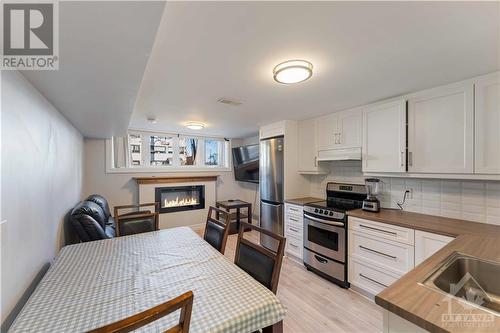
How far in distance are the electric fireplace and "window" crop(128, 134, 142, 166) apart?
73 centimetres

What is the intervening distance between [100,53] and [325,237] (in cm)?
274

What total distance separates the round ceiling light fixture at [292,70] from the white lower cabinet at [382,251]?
5.48 ft

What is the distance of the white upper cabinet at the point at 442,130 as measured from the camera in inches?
71.1

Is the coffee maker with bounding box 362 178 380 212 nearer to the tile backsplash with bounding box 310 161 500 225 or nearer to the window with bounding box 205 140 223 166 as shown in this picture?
the tile backsplash with bounding box 310 161 500 225

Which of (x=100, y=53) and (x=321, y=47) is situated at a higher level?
(x=321, y=47)

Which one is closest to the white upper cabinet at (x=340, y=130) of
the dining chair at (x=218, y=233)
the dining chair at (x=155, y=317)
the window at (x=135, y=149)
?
the dining chair at (x=218, y=233)

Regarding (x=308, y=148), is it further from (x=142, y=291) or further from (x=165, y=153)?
(x=165, y=153)

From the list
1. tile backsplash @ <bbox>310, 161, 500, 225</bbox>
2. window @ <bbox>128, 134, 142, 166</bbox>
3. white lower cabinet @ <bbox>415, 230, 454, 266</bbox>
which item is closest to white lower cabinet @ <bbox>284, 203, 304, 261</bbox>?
tile backsplash @ <bbox>310, 161, 500, 225</bbox>

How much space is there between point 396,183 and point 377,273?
3.62 ft

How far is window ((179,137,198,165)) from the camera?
481 cm

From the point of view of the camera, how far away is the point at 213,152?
209 inches

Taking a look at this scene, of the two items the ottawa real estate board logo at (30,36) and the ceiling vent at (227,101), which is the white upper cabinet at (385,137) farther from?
the ottawa real estate board logo at (30,36)

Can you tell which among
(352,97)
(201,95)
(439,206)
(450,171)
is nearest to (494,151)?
(450,171)

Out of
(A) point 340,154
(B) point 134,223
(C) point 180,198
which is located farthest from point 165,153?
(A) point 340,154
